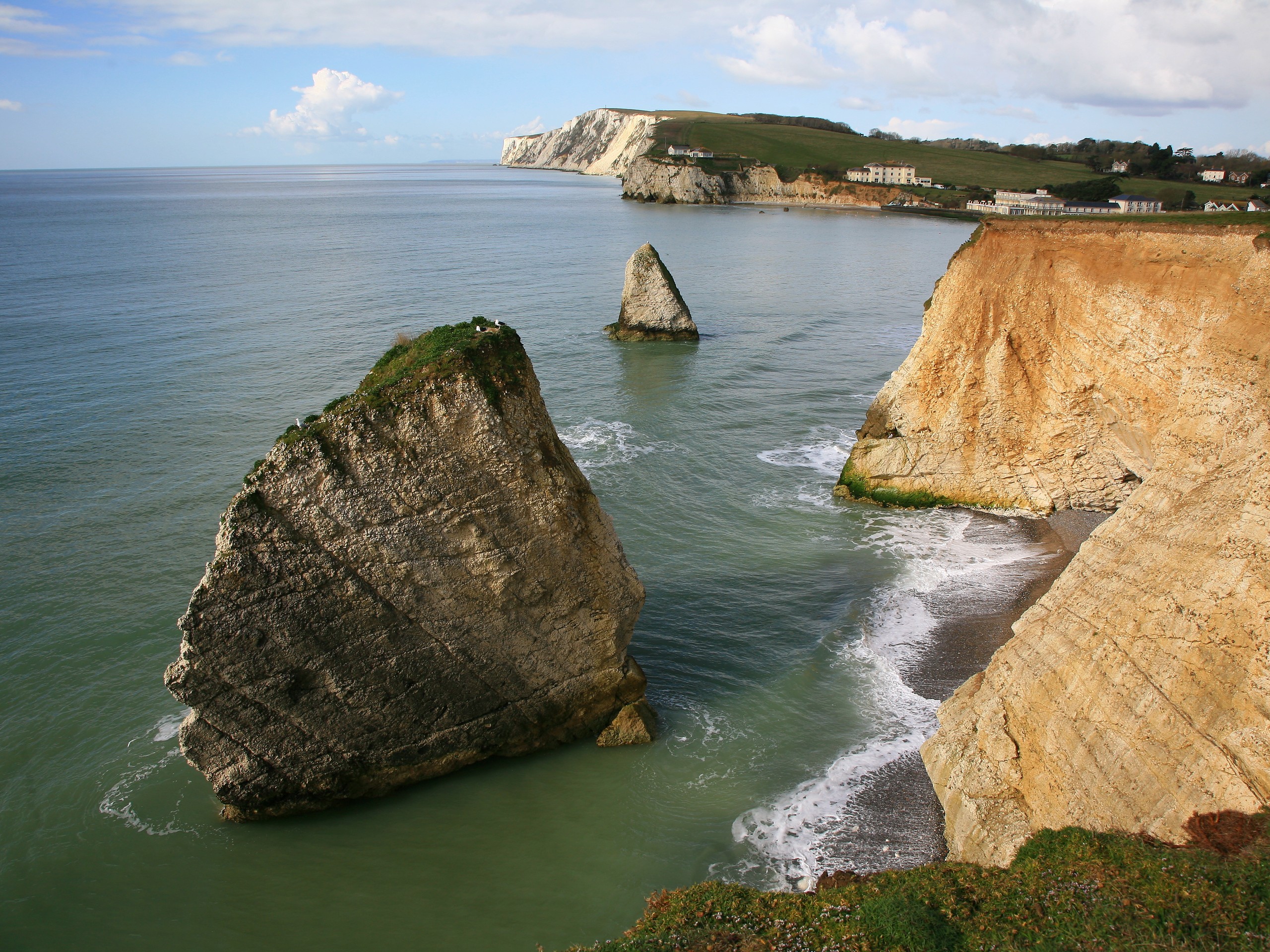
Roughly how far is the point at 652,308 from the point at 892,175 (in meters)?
131

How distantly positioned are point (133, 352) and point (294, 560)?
3518 centimetres

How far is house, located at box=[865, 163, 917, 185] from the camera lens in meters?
158

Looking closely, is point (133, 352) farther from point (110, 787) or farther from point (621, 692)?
point (621, 692)

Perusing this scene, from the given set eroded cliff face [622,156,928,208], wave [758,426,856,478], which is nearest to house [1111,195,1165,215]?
eroded cliff face [622,156,928,208]

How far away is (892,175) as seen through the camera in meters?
158

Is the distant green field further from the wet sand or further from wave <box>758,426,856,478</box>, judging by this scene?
the wet sand

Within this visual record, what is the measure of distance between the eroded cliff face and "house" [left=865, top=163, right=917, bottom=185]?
7014 millimetres

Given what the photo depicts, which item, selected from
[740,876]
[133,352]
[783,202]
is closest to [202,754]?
[740,876]

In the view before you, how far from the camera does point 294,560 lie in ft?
40.8

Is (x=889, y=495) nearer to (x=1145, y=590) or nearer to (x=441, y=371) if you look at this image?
(x=1145, y=590)

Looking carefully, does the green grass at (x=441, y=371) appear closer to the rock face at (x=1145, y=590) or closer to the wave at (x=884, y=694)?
the wave at (x=884, y=694)

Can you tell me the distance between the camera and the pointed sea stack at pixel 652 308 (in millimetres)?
47906

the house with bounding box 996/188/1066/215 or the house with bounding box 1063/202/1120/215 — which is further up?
the house with bounding box 996/188/1066/215

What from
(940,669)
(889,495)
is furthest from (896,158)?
(940,669)
